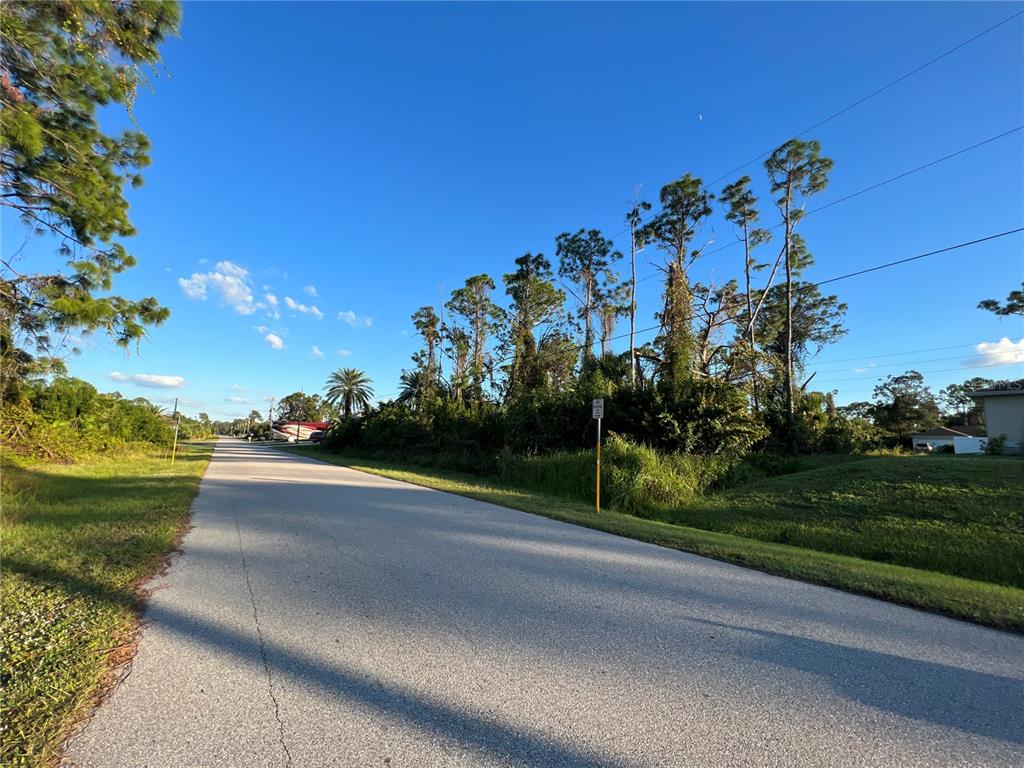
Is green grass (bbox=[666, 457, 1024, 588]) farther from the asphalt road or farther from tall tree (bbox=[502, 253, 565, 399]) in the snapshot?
tall tree (bbox=[502, 253, 565, 399])

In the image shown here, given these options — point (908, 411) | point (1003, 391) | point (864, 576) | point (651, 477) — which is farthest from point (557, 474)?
point (908, 411)

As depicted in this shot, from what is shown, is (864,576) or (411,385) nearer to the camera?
(864,576)

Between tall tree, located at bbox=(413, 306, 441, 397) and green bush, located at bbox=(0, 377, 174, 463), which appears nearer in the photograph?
green bush, located at bbox=(0, 377, 174, 463)

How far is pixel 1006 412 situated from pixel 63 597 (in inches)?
1295

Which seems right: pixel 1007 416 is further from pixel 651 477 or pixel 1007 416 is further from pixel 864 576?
pixel 864 576

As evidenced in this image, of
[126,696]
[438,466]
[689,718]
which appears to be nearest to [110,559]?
[126,696]

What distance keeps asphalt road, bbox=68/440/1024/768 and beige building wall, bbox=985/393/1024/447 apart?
2628cm

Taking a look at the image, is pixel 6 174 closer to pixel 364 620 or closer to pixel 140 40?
pixel 140 40

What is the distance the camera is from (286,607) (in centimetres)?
454

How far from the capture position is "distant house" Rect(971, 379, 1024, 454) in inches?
905

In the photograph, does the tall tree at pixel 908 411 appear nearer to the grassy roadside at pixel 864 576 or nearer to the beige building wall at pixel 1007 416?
the beige building wall at pixel 1007 416

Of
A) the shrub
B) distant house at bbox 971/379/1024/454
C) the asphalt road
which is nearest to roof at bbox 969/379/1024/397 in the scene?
distant house at bbox 971/379/1024/454

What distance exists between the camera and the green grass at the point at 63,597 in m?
2.75

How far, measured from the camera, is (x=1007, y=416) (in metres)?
23.5
